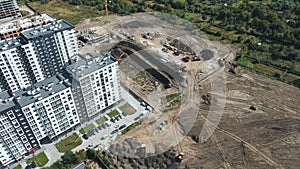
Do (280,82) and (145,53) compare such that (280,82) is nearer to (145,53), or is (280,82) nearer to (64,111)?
(145,53)

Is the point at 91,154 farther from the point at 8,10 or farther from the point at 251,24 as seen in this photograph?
the point at 8,10

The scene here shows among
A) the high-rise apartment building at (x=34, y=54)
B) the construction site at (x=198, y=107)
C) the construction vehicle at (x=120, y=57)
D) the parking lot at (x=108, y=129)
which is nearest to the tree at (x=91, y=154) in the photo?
the parking lot at (x=108, y=129)

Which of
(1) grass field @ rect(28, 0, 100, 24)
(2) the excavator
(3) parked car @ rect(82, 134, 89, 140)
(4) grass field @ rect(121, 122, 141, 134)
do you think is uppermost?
(1) grass field @ rect(28, 0, 100, 24)

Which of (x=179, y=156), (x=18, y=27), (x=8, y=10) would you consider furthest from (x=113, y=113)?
(x=8, y=10)

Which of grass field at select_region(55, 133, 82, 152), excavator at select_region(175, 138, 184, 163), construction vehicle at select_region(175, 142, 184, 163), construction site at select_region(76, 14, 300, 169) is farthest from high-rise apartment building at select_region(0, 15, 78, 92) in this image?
construction vehicle at select_region(175, 142, 184, 163)

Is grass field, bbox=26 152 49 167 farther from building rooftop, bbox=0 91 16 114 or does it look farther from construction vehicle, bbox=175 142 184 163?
construction vehicle, bbox=175 142 184 163

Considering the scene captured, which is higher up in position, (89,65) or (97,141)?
(89,65)
